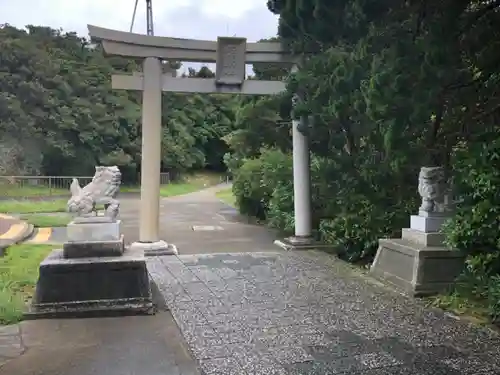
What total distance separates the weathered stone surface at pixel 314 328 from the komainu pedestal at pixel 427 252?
0.31m

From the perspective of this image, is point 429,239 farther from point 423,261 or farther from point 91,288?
point 91,288

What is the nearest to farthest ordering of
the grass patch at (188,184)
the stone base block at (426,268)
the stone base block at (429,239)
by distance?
the stone base block at (426,268), the stone base block at (429,239), the grass patch at (188,184)

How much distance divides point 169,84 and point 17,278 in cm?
393

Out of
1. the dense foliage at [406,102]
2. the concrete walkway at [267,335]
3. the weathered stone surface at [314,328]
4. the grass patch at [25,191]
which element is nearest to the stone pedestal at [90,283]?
the concrete walkway at [267,335]

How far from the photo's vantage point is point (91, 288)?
535 cm

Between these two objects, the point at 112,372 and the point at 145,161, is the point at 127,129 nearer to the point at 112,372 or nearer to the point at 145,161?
→ the point at 145,161

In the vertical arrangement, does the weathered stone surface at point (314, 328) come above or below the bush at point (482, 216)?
below

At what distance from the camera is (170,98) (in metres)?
32.0

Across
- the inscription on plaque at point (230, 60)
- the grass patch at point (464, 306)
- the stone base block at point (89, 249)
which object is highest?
the inscription on plaque at point (230, 60)

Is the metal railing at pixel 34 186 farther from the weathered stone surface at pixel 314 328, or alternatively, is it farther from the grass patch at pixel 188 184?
the weathered stone surface at pixel 314 328

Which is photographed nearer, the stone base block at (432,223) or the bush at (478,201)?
the bush at (478,201)

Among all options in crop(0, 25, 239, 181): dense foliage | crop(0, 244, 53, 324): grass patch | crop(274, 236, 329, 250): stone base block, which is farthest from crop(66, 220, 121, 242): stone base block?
crop(0, 25, 239, 181): dense foliage

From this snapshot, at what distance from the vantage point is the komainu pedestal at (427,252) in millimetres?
6098

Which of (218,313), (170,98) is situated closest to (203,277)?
(218,313)
